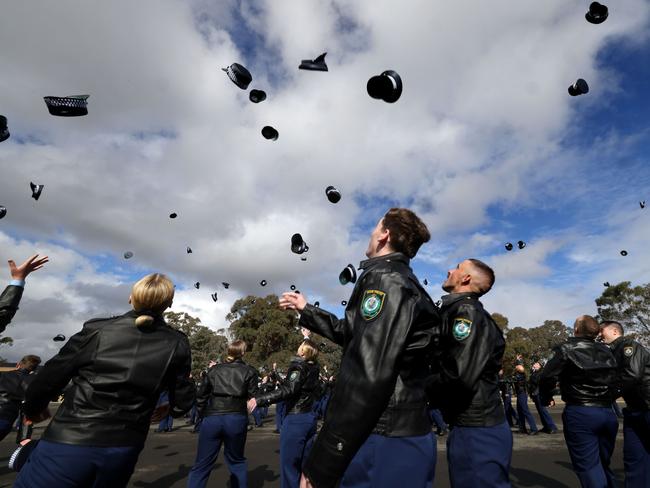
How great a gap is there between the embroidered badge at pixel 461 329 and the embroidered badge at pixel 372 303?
139cm

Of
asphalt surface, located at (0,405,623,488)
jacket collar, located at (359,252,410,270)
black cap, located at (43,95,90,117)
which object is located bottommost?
asphalt surface, located at (0,405,623,488)

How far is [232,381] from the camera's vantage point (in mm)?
5969

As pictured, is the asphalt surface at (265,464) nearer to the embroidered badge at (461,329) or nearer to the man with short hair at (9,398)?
the man with short hair at (9,398)

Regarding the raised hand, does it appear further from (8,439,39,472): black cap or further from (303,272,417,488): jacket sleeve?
(303,272,417,488): jacket sleeve

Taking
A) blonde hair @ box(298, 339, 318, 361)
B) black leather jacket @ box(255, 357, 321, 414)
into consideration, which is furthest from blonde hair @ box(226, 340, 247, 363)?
blonde hair @ box(298, 339, 318, 361)

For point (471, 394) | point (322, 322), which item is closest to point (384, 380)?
point (322, 322)

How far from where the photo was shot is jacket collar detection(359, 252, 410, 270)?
206 centimetres

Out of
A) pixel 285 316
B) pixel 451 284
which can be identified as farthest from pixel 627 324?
pixel 451 284

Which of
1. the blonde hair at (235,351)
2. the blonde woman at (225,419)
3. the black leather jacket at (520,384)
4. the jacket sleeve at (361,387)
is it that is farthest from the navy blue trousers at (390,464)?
the black leather jacket at (520,384)

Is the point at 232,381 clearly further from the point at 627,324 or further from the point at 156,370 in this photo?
the point at 627,324

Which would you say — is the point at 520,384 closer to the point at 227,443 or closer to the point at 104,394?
the point at 227,443

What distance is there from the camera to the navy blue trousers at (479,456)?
2717 millimetres

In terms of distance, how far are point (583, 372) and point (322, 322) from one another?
3666 millimetres

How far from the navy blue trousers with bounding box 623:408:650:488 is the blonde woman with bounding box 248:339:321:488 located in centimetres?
382
